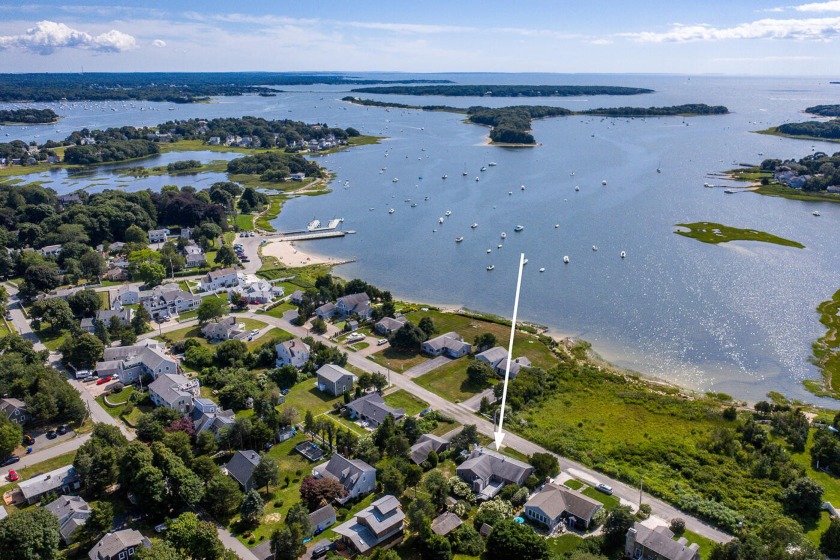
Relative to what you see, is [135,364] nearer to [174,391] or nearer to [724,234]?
[174,391]

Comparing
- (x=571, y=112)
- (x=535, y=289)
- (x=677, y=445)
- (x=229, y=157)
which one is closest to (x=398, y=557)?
(x=677, y=445)

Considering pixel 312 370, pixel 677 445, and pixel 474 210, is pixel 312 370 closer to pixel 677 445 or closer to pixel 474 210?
pixel 677 445

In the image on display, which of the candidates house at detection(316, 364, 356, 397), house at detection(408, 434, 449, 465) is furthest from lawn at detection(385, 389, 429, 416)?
house at detection(408, 434, 449, 465)

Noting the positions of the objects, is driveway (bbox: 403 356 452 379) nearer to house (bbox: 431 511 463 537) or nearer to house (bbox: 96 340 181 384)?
house (bbox: 431 511 463 537)

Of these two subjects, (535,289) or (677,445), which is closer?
(677,445)

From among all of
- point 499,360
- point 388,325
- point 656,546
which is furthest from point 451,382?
point 656,546

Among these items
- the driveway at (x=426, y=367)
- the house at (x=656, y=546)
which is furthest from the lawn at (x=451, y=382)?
the house at (x=656, y=546)
